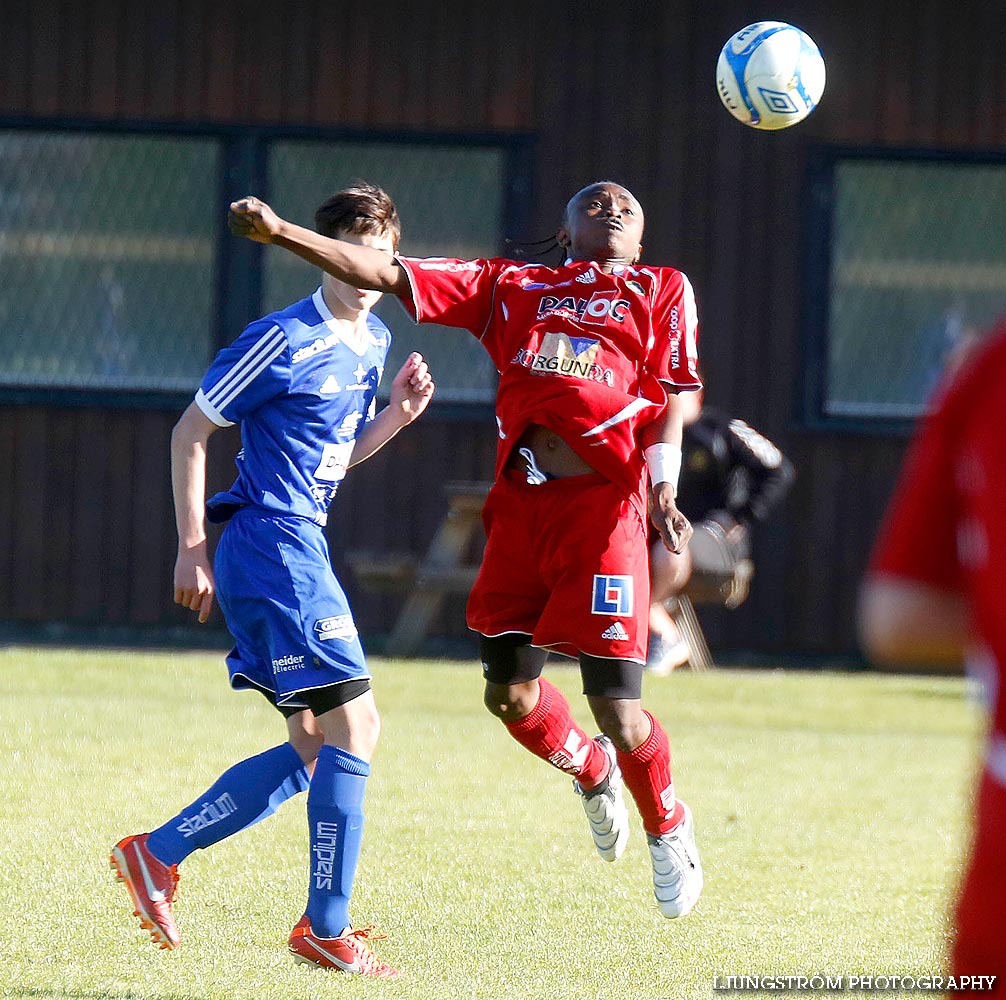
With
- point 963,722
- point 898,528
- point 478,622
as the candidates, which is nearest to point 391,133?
point 963,722

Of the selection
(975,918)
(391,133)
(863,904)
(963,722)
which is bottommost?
(963,722)

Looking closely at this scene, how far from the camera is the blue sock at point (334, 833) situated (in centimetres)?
414

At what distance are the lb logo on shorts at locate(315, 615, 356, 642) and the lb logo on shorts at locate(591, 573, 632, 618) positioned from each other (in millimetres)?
784

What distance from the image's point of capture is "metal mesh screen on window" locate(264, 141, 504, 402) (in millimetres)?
11883

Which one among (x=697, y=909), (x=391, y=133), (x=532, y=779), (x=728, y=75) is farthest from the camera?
(x=391, y=133)

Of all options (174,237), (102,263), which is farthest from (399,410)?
(102,263)

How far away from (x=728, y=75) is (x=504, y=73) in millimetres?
6072

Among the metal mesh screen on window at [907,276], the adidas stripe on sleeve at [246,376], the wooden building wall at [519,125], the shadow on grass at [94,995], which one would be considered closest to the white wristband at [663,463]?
the adidas stripe on sleeve at [246,376]

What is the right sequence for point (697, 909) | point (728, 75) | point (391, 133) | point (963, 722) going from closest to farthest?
point (697, 909)
point (728, 75)
point (963, 722)
point (391, 133)

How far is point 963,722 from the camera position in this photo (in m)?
9.67

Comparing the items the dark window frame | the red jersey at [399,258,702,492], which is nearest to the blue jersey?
the red jersey at [399,258,702,492]

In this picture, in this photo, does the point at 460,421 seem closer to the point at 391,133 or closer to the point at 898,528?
the point at 391,133

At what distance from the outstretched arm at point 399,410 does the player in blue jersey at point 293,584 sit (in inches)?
4.4

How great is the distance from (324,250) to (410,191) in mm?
8044
